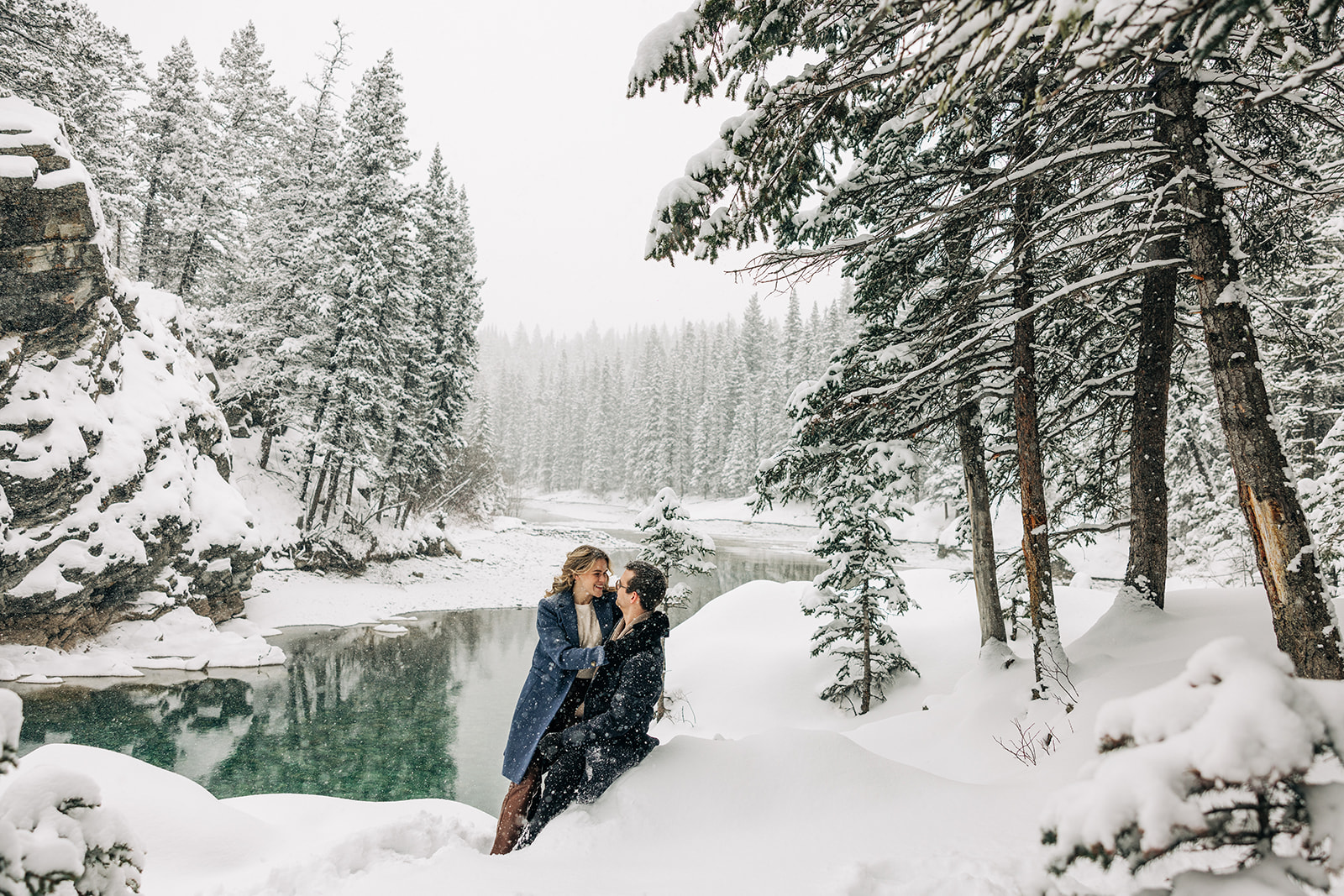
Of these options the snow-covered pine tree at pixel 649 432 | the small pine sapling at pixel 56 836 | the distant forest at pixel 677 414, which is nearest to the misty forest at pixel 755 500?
the small pine sapling at pixel 56 836

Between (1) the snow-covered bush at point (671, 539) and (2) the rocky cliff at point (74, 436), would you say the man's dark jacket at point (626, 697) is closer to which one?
(1) the snow-covered bush at point (671, 539)

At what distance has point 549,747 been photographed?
3.75 meters

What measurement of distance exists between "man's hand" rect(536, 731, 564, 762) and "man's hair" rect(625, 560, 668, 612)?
3.20ft

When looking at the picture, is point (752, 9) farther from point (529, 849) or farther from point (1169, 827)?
point (529, 849)

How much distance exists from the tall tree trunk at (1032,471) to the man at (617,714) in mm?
4338

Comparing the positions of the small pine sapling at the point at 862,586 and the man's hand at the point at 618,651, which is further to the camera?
the small pine sapling at the point at 862,586

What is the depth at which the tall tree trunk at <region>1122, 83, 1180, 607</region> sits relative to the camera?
624cm

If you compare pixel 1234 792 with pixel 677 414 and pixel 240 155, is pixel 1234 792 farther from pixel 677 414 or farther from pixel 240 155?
pixel 677 414

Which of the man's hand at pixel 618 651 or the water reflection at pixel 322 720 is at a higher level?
the man's hand at pixel 618 651

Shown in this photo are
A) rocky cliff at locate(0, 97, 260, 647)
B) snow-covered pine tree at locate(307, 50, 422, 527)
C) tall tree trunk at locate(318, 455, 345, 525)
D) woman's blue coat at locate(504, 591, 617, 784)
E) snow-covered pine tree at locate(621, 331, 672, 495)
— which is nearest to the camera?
woman's blue coat at locate(504, 591, 617, 784)

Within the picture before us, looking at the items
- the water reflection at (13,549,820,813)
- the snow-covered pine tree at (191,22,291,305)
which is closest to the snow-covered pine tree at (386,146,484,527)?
the snow-covered pine tree at (191,22,291,305)

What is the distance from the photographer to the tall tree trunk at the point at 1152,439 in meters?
6.24

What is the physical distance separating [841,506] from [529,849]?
9649mm

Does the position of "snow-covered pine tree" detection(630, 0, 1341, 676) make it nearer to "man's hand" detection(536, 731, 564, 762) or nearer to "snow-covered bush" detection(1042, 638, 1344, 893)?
"snow-covered bush" detection(1042, 638, 1344, 893)
